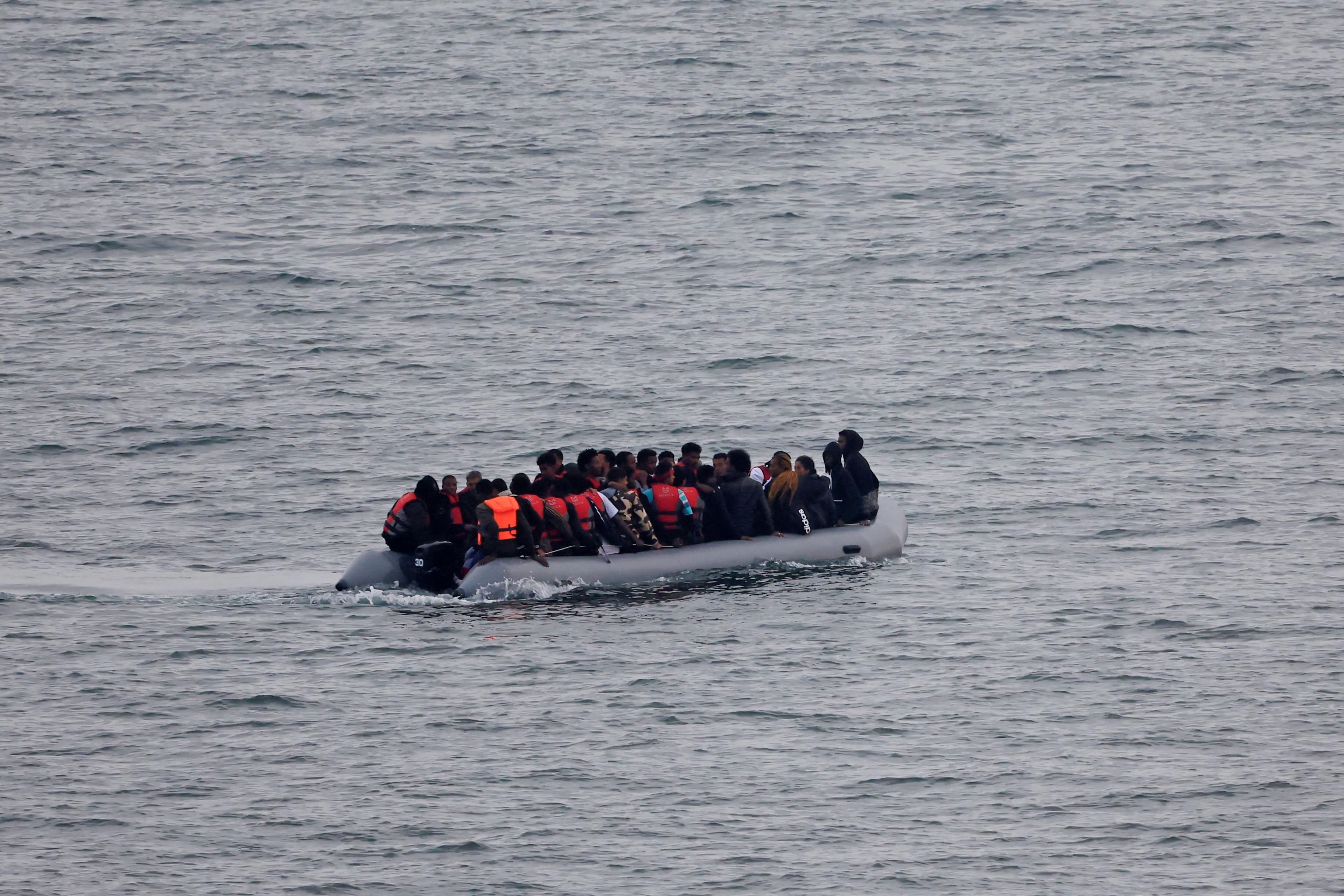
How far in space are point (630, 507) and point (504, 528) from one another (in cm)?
163

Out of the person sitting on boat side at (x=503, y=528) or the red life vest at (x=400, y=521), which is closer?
the person sitting on boat side at (x=503, y=528)

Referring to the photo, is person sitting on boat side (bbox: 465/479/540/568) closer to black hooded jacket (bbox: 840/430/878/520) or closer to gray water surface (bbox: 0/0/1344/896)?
gray water surface (bbox: 0/0/1344/896)

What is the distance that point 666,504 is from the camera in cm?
2170

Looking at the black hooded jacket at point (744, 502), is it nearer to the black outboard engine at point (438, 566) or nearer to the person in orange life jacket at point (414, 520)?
the black outboard engine at point (438, 566)

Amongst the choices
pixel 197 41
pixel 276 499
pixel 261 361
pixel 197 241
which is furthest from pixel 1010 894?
pixel 197 41

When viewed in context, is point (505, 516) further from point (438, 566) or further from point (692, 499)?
point (692, 499)

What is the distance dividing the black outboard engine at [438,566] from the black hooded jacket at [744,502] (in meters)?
3.19

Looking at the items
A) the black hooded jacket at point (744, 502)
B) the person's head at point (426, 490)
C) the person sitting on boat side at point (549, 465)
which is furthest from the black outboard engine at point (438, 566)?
the black hooded jacket at point (744, 502)

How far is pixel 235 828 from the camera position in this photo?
1566 centimetres

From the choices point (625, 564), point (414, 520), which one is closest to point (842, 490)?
point (625, 564)

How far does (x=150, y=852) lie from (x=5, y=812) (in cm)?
161

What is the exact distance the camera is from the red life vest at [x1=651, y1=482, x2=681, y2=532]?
71.2 feet

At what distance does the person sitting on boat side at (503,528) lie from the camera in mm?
20469

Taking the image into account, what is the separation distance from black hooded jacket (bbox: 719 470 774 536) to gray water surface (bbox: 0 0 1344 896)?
2.69 ft
